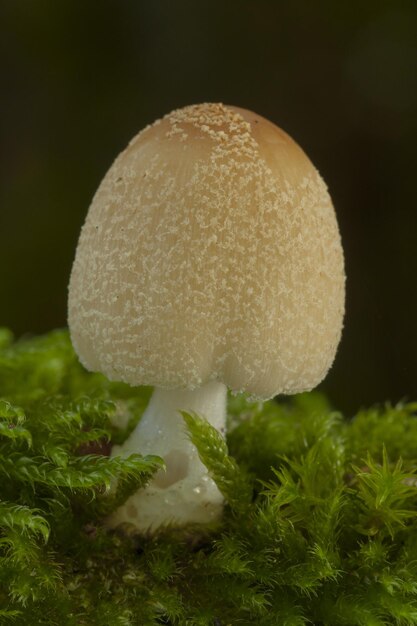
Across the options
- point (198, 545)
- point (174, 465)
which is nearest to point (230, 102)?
point (174, 465)

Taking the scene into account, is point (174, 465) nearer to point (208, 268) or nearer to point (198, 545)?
point (198, 545)

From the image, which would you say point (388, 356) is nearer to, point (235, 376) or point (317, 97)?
point (317, 97)

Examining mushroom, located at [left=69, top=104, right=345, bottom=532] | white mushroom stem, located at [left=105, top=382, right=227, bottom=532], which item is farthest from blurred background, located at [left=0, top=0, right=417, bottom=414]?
mushroom, located at [left=69, top=104, right=345, bottom=532]

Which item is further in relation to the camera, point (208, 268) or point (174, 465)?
point (174, 465)

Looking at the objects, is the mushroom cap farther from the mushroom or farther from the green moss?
the green moss

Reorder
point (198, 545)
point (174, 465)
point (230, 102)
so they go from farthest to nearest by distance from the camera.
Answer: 1. point (230, 102)
2. point (174, 465)
3. point (198, 545)

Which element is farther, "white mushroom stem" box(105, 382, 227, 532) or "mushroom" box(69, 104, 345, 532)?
"white mushroom stem" box(105, 382, 227, 532)

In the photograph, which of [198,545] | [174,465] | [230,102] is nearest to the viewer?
[198,545]

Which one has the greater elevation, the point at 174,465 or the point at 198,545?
the point at 174,465

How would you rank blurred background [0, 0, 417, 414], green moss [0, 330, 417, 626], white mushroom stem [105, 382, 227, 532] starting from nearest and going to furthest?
green moss [0, 330, 417, 626]
white mushroom stem [105, 382, 227, 532]
blurred background [0, 0, 417, 414]
